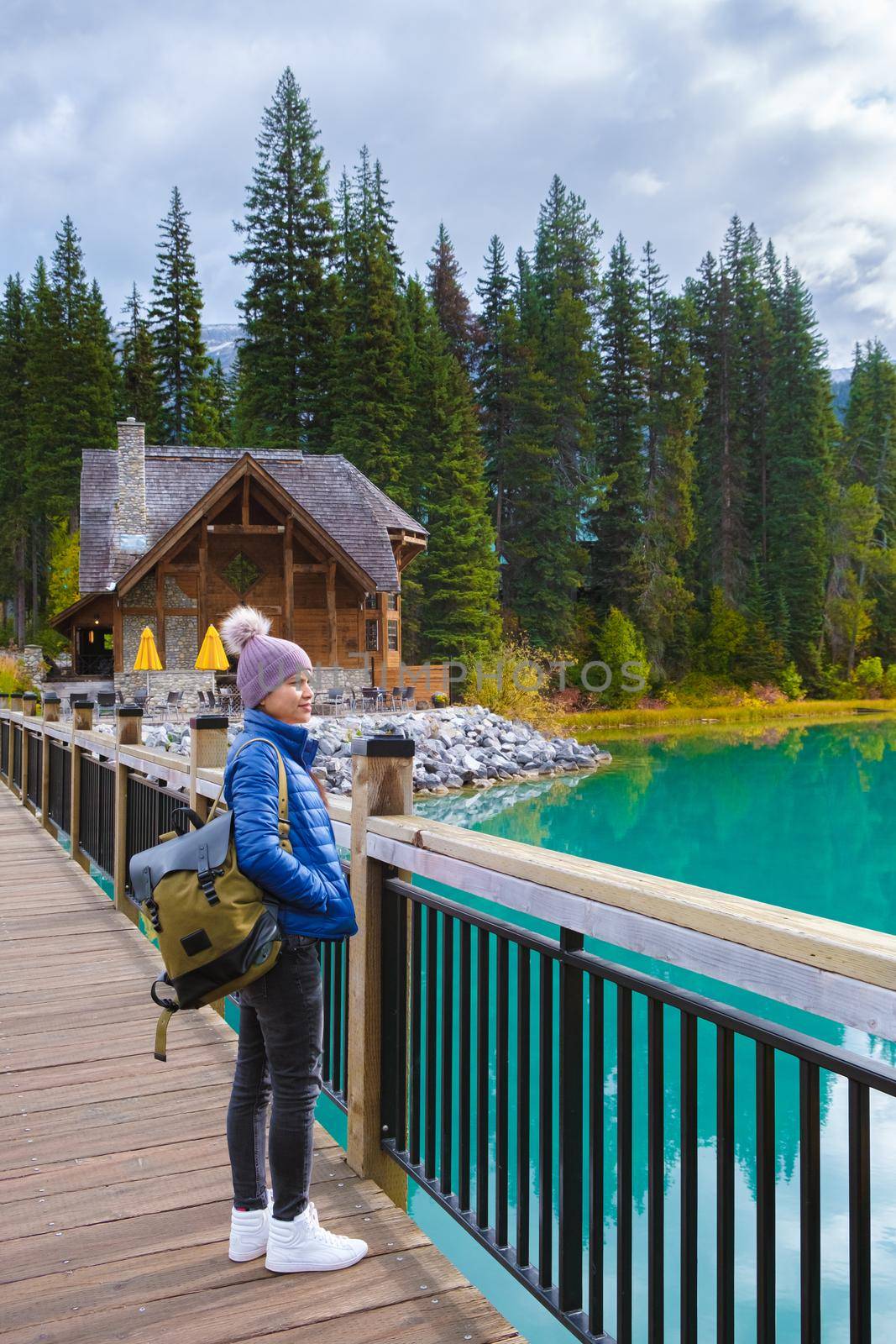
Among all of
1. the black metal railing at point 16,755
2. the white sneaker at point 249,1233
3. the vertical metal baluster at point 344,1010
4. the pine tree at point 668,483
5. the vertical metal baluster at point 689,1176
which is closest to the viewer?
the vertical metal baluster at point 689,1176

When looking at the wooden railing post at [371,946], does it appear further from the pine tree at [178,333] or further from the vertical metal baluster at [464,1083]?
the pine tree at [178,333]

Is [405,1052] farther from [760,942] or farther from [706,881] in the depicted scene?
[706,881]

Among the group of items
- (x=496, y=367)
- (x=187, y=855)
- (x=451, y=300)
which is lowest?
(x=187, y=855)

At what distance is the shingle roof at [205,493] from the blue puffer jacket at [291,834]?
75.0ft

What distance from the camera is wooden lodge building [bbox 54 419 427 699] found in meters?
23.6

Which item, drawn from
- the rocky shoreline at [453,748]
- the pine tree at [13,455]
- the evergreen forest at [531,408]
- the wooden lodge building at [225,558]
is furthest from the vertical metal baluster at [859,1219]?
the pine tree at [13,455]

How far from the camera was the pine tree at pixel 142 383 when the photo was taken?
41.8 m

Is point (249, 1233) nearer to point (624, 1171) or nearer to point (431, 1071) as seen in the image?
point (431, 1071)

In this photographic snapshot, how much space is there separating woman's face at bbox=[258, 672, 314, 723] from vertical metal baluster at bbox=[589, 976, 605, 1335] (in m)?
0.91

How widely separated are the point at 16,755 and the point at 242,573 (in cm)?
1432

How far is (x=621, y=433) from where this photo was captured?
42.2 meters

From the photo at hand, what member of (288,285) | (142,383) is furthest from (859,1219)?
(142,383)

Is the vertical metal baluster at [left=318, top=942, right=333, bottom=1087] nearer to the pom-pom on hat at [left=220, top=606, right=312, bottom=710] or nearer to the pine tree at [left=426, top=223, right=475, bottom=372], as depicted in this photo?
the pom-pom on hat at [left=220, top=606, right=312, bottom=710]

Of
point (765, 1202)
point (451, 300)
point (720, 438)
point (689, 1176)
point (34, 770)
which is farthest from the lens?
point (720, 438)
